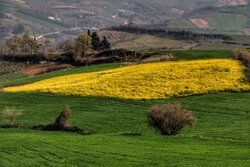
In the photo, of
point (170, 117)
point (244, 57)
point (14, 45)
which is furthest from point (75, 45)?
point (170, 117)

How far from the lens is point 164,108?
150 ft

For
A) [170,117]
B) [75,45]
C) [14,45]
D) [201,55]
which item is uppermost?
[14,45]

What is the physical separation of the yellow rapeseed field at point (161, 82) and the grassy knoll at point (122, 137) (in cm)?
194

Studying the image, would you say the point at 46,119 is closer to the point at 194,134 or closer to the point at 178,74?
the point at 194,134

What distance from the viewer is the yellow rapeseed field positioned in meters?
64.6

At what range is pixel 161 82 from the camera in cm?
6762

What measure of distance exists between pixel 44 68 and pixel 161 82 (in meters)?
46.1

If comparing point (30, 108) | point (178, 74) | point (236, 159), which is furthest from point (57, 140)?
point (178, 74)

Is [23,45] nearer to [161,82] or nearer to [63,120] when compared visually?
[161,82]

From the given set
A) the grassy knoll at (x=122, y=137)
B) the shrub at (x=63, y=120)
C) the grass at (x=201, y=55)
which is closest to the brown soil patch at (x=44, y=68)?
the grass at (x=201, y=55)

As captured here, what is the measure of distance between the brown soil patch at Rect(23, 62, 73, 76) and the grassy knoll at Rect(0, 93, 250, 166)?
38.5 meters

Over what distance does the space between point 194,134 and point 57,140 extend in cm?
1177

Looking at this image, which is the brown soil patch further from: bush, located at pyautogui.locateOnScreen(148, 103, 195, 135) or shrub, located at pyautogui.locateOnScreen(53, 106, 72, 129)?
bush, located at pyautogui.locateOnScreen(148, 103, 195, 135)

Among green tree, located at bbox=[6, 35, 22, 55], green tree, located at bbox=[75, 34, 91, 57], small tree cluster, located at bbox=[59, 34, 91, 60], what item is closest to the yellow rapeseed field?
small tree cluster, located at bbox=[59, 34, 91, 60]
